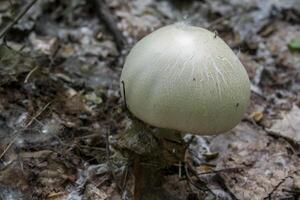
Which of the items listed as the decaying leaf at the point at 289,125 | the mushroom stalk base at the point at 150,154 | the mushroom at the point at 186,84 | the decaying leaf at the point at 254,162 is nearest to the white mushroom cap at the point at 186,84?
the mushroom at the point at 186,84

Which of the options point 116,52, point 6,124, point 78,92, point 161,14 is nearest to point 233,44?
point 161,14

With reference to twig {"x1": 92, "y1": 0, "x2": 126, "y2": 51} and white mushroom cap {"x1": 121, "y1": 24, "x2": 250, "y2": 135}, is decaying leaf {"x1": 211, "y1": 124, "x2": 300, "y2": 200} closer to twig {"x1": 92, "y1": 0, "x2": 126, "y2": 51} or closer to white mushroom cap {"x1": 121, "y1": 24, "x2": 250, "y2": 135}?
white mushroom cap {"x1": 121, "y1": 24, "x2": 250, "y2": 135}

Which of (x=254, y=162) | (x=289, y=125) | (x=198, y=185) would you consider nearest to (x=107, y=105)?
(x=198, y=185)

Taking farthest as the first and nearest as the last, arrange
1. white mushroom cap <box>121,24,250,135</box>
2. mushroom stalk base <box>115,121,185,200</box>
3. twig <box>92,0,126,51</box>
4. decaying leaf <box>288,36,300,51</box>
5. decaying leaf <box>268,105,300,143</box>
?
decaying leaf <box>288,36,300,51</box>, twig <box>92,0,126,51</box>, decaying leaf <box>268,105,300,143</box>, mushroom stalk base <box>115,121,185,200</box>, white mushroom cap <box>121,24,250,135</box>

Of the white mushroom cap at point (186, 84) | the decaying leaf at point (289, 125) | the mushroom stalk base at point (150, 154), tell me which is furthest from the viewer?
the decaying leaf at point (289, 125)

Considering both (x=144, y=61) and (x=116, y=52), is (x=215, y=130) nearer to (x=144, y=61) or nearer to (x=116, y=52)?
(x=144, y=61)

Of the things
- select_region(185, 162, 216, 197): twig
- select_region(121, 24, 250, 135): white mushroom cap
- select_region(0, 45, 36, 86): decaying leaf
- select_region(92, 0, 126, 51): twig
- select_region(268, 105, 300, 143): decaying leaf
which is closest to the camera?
select_region(121, 24, 250, 135): white mushroom cap

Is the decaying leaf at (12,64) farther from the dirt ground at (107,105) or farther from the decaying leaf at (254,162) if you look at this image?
the decaying leaf at (254,162)

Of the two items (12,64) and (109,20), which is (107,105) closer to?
(12,64)

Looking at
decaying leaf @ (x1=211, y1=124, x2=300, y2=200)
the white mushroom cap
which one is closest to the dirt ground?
decaying leaf @ (x1=211, y1=124, x2=300, y2=200)
